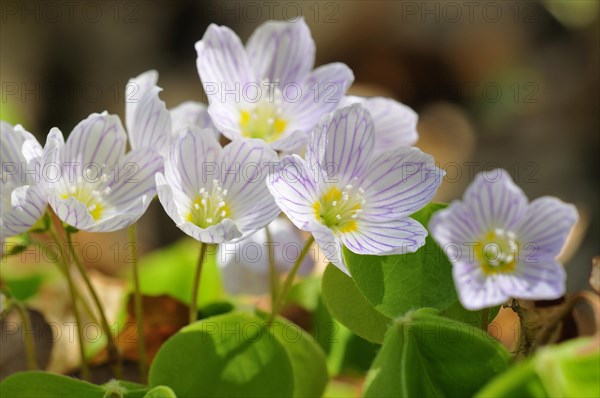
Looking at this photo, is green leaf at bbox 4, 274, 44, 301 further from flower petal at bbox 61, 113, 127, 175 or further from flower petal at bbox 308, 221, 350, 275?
flower petal at bbox 308, 221, 350, 275

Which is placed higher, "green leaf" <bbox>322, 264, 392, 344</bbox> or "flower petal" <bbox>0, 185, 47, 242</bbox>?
"flower petal" <bbox>0, 185, 47, 242</bbox>

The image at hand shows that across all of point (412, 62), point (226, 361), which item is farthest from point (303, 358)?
point (412, 62)

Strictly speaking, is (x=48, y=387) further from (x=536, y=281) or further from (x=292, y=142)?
(x=536, y=281)

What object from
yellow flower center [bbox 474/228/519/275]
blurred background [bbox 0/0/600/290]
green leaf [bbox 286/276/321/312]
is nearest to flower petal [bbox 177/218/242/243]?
yellow flower center [bbox 474/228/519/275]

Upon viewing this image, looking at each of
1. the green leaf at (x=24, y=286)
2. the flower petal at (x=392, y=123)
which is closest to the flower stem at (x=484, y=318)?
the flower petal at (x=392, y=123)

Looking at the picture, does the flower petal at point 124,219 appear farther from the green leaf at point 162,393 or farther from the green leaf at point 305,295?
the green leaf at point 305,295
